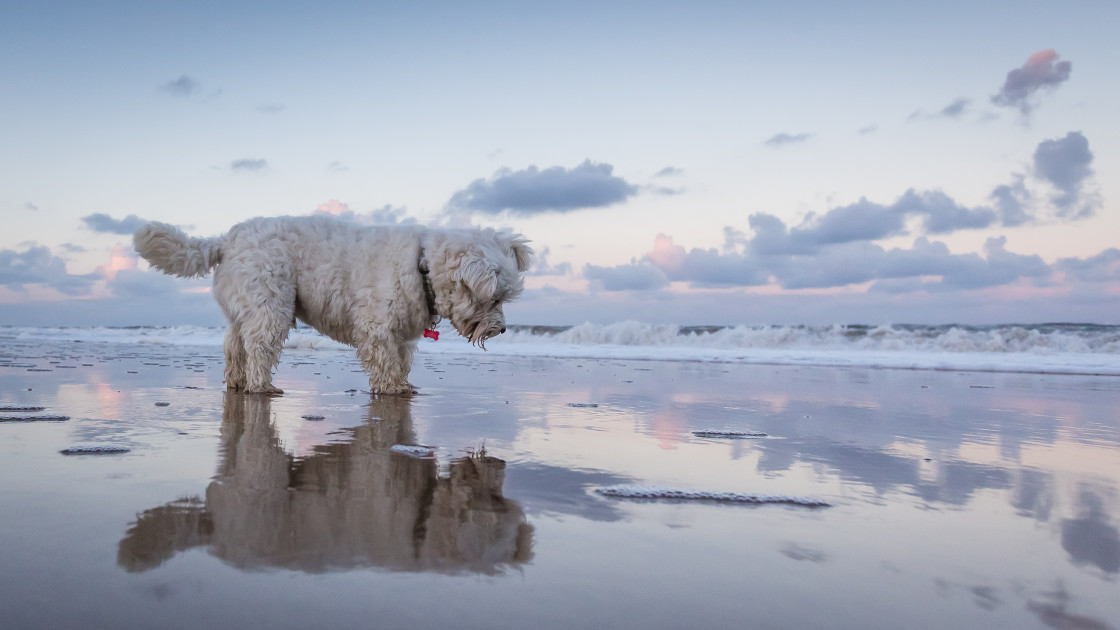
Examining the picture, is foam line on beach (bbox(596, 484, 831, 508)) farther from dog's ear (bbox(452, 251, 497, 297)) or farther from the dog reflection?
dog's ear (bbox(452, 251, 497, 297))

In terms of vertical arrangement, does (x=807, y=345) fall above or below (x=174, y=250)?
below

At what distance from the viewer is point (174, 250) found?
5641 millimetres

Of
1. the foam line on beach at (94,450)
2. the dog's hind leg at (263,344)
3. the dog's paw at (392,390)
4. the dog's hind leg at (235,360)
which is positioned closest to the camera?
the foam line on beach at (94,450)

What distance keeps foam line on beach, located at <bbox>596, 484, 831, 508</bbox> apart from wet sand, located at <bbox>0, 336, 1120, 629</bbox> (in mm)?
38

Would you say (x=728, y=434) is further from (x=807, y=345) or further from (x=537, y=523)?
(x=807, y=345)

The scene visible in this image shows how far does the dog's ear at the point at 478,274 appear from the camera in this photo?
5422mm

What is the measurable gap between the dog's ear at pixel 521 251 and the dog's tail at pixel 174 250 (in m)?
2.47

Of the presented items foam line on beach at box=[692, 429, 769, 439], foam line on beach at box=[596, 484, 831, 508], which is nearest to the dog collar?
foam line on beach at box=[692, 429, 769, 439]

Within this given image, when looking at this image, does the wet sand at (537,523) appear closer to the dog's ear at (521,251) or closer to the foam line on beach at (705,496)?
the foam line on beach at (705,496)

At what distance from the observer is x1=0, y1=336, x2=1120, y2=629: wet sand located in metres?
1.44

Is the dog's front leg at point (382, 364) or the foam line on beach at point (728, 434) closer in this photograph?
the foam line on beach at point (728, 434)

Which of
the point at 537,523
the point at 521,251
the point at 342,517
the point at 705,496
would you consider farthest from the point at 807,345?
the point at 342,517

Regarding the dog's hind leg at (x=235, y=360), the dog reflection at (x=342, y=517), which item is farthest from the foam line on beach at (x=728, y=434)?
the dog's hind leg at (x=235, y=360)

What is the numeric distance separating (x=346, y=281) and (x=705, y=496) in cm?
419
